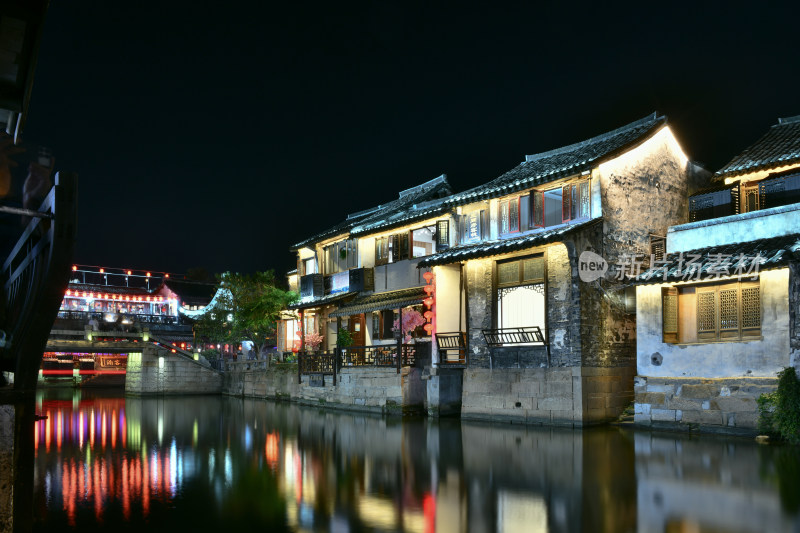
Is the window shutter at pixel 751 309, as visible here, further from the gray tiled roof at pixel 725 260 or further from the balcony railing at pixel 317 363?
the balcony railing at pixel 317 363

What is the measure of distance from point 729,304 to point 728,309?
136 millimetres

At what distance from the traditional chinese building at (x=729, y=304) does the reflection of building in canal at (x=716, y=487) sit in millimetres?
2103

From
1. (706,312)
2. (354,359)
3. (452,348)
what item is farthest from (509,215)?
(354,359)

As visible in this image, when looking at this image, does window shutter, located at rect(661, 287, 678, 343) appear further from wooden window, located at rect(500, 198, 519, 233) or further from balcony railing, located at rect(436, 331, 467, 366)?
balcony railing, located at rect(436, 331, 467, 366)

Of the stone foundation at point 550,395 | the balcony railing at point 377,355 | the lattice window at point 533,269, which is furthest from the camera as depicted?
the balcony railing at point 377,355

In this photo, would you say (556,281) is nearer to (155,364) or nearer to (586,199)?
(586,199)

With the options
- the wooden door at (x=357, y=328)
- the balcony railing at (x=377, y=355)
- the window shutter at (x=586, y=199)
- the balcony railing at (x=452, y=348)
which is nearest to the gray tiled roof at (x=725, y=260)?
the window shutter at (x=586, y=199)

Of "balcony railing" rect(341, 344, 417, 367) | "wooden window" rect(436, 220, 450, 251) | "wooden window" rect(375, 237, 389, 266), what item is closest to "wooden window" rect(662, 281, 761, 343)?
"wooden window" rect(436, 220, 450, 251)

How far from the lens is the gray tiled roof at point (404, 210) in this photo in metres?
28.3

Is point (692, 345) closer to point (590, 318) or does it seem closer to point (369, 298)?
point (590, 318)

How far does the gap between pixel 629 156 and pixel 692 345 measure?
21.8ft

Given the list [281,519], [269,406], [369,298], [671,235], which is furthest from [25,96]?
[269,406]

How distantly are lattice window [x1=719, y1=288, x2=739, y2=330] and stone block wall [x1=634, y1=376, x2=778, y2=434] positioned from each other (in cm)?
148

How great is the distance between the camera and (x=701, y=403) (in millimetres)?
18375
